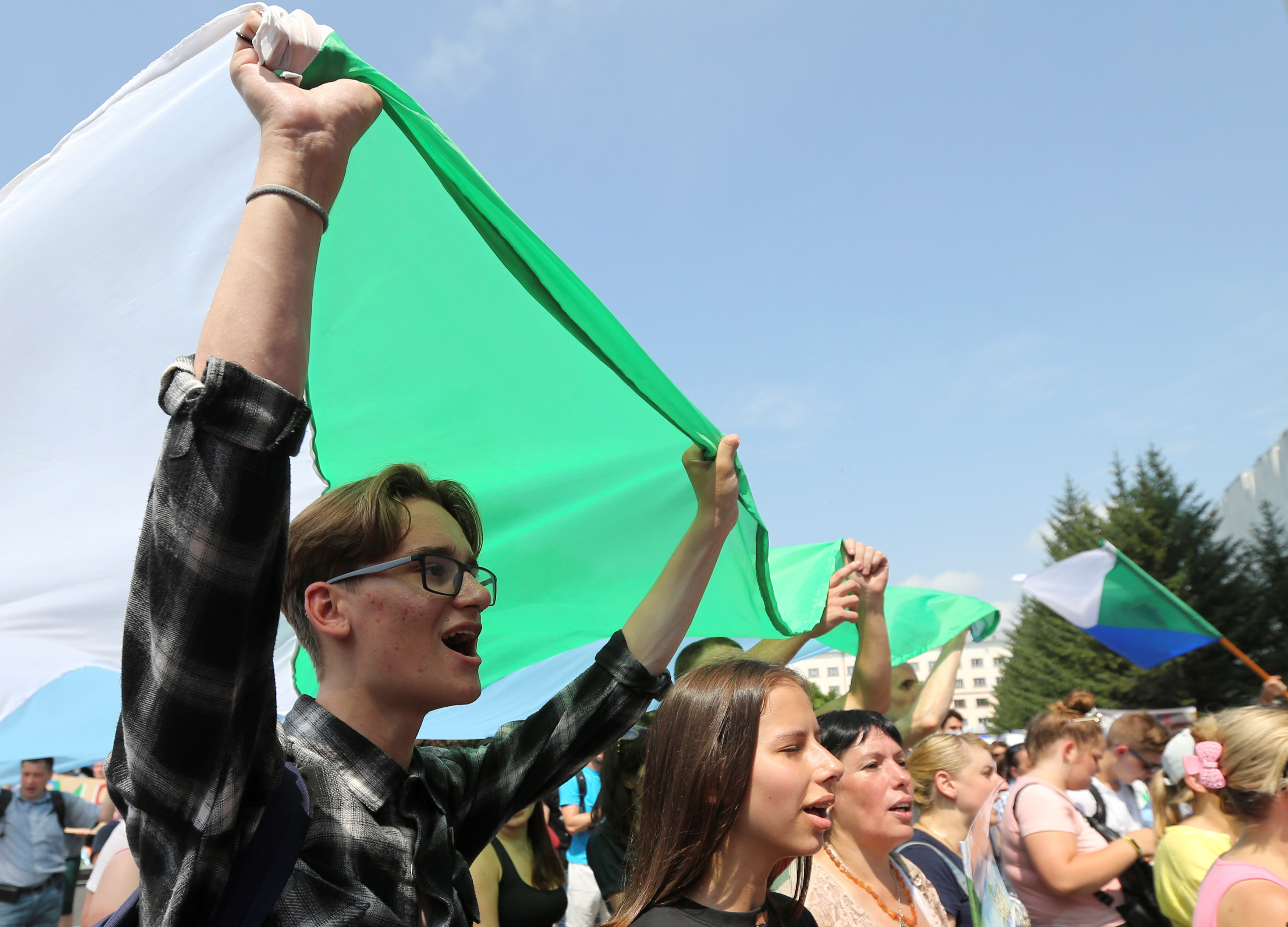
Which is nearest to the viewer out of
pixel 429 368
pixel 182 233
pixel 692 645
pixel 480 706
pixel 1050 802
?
pixel 182 233

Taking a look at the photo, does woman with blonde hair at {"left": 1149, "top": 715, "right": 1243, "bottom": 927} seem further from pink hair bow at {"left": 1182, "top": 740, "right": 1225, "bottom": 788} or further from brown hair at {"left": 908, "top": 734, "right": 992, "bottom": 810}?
brown hair at {"left": 908, "top": 734, "right": 992, "bottom": 810}

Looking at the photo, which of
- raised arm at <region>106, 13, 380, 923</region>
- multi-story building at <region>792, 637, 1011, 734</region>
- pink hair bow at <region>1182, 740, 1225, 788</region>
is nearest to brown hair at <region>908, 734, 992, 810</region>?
pink hair bow at <region>1182, 740, 1225, 788</region>

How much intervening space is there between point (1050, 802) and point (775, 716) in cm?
289

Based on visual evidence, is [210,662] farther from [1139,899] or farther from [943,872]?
[1139,899]

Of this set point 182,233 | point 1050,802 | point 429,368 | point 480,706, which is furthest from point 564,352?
point 1050,802

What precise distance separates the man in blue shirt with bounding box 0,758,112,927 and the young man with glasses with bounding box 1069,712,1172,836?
313 inches

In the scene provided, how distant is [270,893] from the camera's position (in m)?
1.17

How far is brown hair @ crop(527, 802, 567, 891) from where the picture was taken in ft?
13.7

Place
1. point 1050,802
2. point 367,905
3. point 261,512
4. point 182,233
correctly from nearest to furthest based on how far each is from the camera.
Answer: point 261,512 → point 367,905 → point 182,233 → point 1050,802

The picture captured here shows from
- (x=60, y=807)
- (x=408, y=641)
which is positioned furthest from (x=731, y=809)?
(x=60, y=807)

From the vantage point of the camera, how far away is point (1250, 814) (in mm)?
3209

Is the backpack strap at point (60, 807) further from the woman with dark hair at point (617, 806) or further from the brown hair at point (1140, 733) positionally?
the brown hair at point (1140, 733)

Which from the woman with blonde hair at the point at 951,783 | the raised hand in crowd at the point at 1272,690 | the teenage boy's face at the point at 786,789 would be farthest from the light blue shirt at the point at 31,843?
the raised hand in crowd at the point at 1272,690

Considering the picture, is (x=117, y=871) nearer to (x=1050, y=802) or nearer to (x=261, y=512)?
(x=261, y=512)
